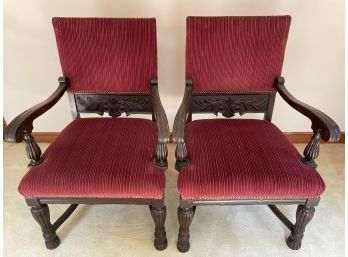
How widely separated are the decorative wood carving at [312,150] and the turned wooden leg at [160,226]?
0.64m

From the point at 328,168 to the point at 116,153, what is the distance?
149 cm

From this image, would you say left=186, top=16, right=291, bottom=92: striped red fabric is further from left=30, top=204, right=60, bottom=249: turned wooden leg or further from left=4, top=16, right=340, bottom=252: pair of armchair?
left=30, top=204, right=60, bottom=249: turned wooden leg

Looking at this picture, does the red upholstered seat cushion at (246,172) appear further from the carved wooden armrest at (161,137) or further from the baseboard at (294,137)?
the baseboard at (294,137)

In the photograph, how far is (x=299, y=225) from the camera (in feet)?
4.36

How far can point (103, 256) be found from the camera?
143 cm

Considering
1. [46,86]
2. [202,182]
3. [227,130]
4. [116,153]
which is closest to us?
[202,182]

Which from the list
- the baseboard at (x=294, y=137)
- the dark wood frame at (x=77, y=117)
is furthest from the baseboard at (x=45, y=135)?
the dark wood frame at (x=77, y=117)

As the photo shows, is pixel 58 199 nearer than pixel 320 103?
Yes

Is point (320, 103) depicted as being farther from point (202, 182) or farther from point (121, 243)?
point (121, 243)

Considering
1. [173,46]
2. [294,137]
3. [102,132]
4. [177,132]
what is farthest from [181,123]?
[294,137]

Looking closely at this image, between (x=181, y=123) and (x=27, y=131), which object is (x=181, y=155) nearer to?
(x=181, y=123)

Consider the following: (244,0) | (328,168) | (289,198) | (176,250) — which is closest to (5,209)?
(176,250)

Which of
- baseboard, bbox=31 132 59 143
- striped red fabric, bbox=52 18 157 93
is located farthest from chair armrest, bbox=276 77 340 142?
→ baseboard, bbox=31 132 59 143

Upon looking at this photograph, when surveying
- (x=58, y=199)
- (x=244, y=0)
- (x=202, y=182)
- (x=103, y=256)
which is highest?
(x=244, y=0)
